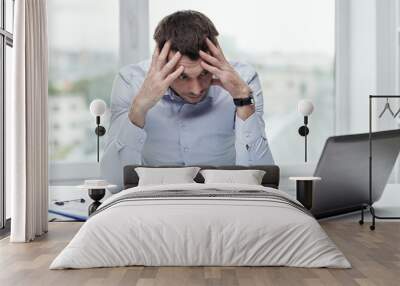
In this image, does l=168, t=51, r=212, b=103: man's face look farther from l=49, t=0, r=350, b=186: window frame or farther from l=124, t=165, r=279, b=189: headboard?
l=124, t=165, r=279, b=189: headboard

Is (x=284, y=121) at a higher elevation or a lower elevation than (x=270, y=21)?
lower

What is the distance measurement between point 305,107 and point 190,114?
1271 millimetres

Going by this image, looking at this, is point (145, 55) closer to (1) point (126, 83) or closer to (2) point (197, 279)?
(1) point (126, 83)

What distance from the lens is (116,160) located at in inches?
282

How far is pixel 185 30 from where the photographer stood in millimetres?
7023

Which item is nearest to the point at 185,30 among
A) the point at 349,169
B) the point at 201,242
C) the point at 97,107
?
the point at 97,107

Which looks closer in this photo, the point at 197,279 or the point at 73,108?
the point at 197,279

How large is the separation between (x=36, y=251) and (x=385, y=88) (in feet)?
13.6

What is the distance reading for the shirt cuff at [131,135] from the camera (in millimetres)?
7090

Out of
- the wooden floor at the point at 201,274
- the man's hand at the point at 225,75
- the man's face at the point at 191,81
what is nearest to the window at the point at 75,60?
the man's face at the point at 191,81

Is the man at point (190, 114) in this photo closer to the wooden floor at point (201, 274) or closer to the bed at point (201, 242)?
the wooden floor at point (201, 274)

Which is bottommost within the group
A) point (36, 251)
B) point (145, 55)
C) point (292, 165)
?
point (36, 251)

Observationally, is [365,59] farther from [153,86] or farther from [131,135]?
[131,135]

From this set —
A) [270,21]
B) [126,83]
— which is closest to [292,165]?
[270,21]
